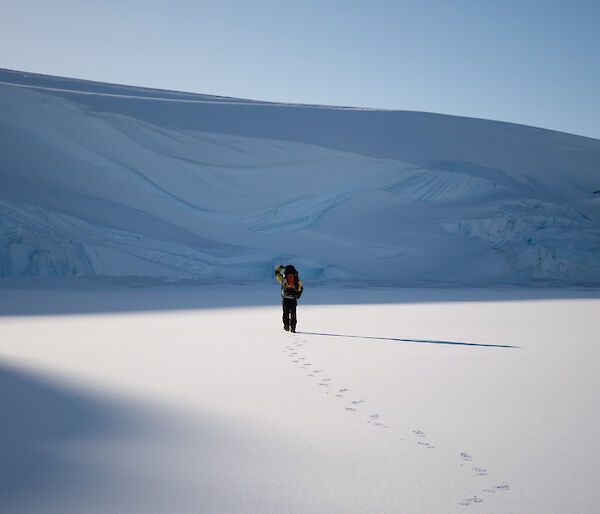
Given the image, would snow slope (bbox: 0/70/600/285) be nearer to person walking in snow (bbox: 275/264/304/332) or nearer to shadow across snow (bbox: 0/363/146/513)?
person walking in snow (bbox: 275/264/304/332)

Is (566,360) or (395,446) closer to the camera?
(395,446)

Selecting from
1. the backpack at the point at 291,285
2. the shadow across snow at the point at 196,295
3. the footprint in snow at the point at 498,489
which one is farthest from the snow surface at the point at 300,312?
the backpack at the point at 291,285

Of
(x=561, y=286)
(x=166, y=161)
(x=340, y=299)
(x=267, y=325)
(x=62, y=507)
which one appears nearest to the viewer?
(x=62, y=507)

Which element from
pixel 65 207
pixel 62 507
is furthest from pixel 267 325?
pixel 65 207

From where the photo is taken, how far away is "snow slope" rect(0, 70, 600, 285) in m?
19.5

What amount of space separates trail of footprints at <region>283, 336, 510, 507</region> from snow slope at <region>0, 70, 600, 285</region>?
1256cm

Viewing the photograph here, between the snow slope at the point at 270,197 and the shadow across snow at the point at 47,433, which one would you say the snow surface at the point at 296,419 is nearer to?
the shadow across snow at the point at 47,433

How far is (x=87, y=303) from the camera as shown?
11.5m

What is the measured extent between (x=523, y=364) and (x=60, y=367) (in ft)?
12.3

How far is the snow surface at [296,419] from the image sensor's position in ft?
9.24

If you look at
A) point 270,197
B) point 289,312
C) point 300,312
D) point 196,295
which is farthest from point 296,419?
point 270,197

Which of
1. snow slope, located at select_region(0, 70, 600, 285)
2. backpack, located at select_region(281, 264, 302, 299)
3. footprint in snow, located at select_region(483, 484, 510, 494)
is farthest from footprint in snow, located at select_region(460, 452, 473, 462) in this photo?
snow slope, located at select_region(0, 70, 600, 285)

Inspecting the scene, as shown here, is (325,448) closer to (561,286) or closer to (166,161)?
(561,286)

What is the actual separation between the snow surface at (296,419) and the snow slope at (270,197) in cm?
1135
